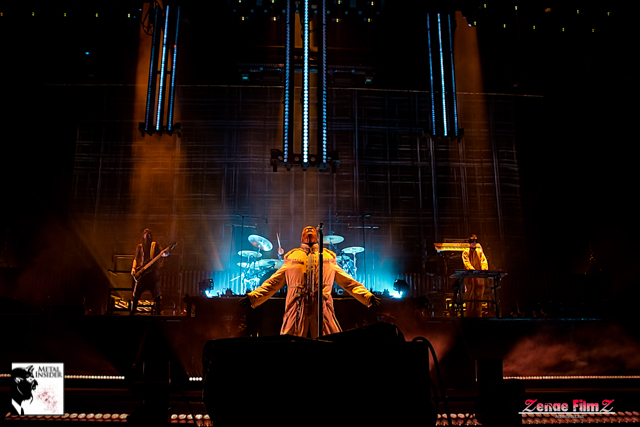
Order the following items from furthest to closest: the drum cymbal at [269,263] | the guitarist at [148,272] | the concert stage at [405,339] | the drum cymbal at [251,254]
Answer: the drum cymbal at [251,254]
the drum cymbal at [269,263]
the guitarist at [148,272]
the concert stage at [405,339]

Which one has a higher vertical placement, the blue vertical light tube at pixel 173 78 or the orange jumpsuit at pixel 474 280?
the blue vertical light tube at pixel 173 78

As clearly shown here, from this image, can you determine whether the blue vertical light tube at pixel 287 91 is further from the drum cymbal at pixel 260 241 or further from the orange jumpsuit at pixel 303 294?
the orange jumpsuit at pixel 303 294

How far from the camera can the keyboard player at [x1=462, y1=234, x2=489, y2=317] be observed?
9.35 m

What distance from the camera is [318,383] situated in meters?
2.25

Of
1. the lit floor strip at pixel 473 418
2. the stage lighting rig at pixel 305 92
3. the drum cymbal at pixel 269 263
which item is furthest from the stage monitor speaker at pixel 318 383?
the stage lighting rig at pixel 305 92

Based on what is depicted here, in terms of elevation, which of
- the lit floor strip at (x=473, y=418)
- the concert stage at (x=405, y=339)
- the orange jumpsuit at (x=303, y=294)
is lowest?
the lit floor strip at (x=473, y=418)

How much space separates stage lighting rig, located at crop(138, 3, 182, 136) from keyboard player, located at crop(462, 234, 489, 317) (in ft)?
26.0

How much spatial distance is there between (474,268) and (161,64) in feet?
29.7

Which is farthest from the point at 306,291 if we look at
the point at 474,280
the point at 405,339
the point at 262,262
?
the point at 474,280

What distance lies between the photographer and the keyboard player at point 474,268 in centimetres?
935

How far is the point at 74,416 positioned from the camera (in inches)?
167

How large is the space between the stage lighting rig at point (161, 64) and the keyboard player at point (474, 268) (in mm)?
7911

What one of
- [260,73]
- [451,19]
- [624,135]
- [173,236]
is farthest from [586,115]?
[173,236]

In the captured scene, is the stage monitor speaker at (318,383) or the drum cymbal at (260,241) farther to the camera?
the drum cymbal at (260,241)
